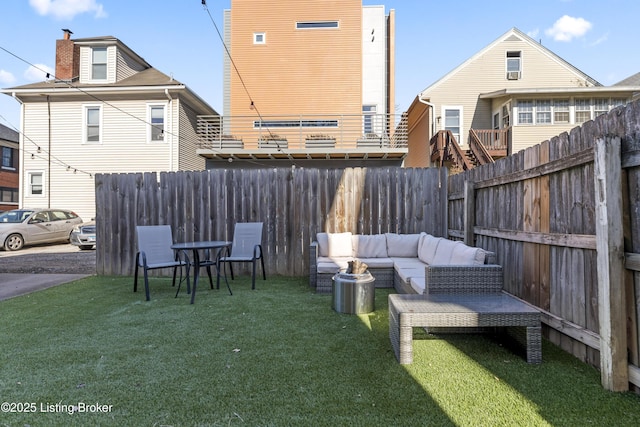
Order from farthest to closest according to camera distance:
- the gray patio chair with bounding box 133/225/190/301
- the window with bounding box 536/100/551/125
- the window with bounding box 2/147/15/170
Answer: the window with bounding box 2/147/15/170 < the window with bounding box 536/100/551/125 < the gray patio chair with bounding box 133/225/190/301

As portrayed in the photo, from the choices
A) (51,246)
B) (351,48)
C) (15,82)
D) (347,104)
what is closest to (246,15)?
(351,48)

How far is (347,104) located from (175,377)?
13073 millimetres

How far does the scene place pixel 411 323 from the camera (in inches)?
115

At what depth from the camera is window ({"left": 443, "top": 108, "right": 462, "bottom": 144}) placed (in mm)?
14596

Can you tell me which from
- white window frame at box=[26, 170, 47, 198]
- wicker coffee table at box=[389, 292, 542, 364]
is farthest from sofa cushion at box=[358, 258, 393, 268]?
white window frame at box=[26, 170, 47, 198]

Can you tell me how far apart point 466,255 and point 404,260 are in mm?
1829

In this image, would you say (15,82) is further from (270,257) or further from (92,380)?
(92,380)

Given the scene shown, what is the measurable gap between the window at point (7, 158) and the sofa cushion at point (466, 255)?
27.7m

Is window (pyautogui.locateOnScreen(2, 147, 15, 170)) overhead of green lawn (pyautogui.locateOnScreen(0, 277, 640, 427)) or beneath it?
overhead

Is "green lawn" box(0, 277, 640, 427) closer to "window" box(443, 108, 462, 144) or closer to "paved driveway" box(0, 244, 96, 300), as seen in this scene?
"paved driveway" box(0, 244, 96, 300)

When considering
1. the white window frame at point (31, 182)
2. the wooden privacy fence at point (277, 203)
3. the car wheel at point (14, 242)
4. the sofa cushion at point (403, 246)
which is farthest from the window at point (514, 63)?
the white window frame at point (31, 182)

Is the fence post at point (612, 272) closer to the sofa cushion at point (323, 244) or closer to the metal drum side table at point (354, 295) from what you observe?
the metal drum side table at point (354, 295)

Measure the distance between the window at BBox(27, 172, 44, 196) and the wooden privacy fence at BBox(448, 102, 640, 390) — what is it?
15.9 meters

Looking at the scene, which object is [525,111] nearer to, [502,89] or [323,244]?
[502,89]
